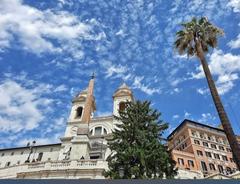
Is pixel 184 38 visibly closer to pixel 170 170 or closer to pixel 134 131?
pixel 134 131

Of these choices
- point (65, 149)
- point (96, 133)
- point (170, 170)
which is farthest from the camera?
point (96, 133)

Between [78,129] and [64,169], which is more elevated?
[78,129]

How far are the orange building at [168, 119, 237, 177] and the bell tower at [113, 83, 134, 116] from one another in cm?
1424

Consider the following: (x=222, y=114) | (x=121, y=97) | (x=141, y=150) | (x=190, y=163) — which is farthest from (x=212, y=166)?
(x=222, y=114)

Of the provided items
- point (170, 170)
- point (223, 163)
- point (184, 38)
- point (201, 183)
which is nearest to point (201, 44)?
point (184, 38)

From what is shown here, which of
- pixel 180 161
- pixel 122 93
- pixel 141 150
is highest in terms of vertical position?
pixel 122 93

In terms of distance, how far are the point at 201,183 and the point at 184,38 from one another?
55.9ft

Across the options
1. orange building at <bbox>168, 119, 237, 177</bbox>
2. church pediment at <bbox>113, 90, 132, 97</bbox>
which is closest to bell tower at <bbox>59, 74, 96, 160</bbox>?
church pediment at <bbox>113, 90, 132, 97</bbox>

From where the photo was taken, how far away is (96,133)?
54.8m

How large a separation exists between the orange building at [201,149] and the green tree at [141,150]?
3368 centimetres

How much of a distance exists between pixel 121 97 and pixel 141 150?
126 feet

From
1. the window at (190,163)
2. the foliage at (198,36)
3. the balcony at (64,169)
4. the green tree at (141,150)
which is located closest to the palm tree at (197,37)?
the foliage at (198,36)

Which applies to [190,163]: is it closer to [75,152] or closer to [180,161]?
[180,161]

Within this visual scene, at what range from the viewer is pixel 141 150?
73.0 ft
